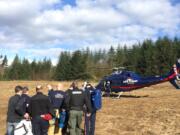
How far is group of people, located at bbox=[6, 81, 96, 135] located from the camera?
1248 centimetres

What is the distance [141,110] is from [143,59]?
6192 centimetres

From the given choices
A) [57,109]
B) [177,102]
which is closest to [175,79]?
[177,102]

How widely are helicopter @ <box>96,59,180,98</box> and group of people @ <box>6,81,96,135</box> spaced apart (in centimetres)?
1179

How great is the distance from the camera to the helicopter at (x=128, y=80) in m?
27.2

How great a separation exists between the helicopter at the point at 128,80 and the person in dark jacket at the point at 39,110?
49.7 feet

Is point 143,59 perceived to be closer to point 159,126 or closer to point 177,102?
point 177,102

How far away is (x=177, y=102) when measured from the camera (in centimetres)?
2153

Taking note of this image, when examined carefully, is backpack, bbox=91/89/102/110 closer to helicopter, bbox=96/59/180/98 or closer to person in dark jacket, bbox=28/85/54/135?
person in dark jacket, bbox=28/85/54/135

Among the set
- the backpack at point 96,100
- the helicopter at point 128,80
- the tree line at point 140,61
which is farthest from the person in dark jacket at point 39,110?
the tree line at point 140,61

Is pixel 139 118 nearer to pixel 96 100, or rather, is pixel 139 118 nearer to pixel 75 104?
pixel 96 100

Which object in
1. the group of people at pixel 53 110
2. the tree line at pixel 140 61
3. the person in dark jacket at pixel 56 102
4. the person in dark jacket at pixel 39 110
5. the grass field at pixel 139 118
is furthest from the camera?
the tree line at pixel 140 61

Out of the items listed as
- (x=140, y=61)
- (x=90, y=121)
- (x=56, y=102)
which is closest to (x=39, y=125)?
(x=56, y=102)

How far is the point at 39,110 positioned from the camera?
41.4ft

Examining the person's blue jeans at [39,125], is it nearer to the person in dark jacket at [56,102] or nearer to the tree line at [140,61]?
the person in dark jacket at [56,102]
